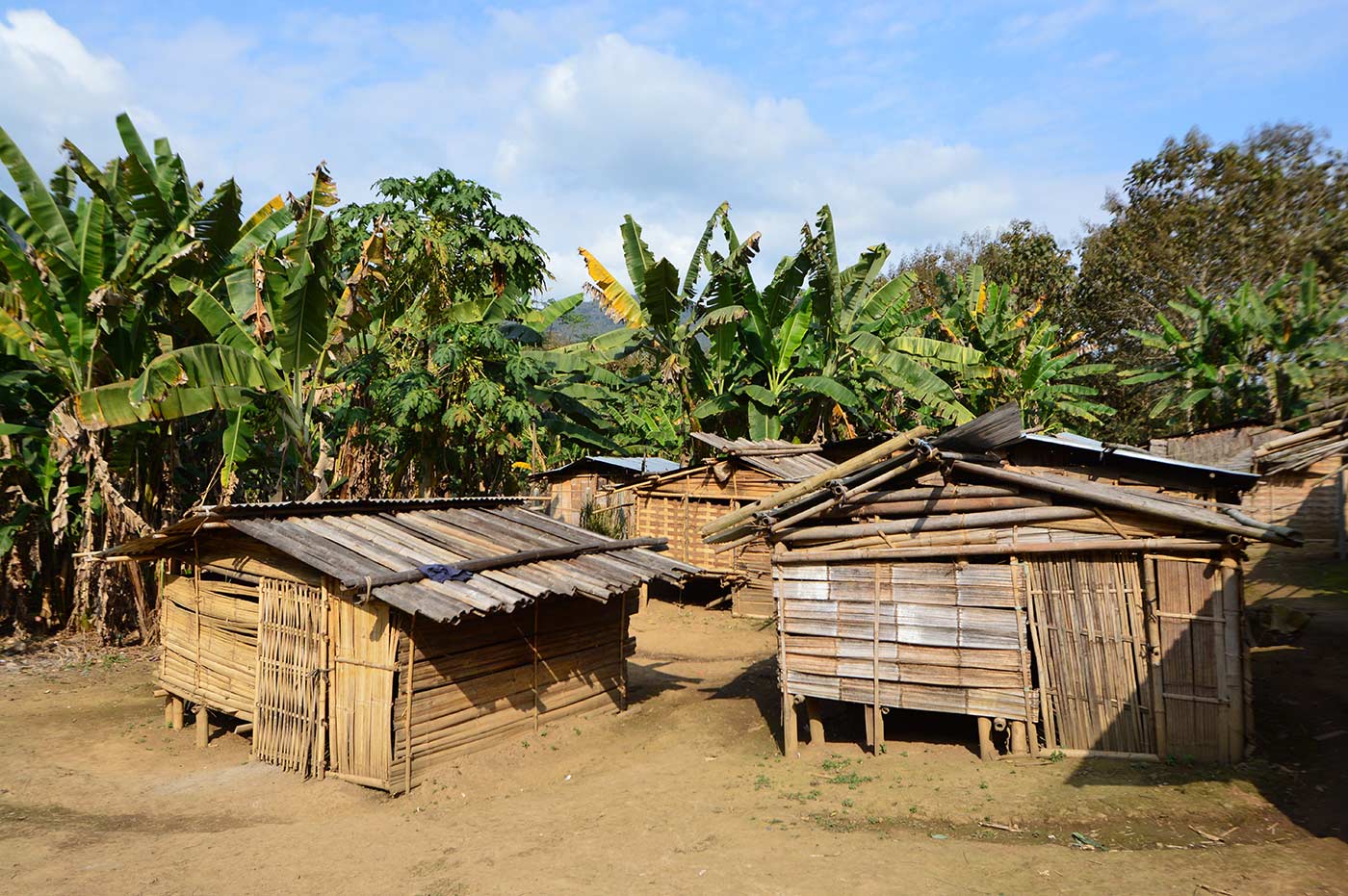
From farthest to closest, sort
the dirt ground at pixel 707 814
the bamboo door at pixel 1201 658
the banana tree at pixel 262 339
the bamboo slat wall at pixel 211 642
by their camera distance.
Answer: the banana tree at pixel 262 339, the bamboo slat wall at pixel 211 642, the bamboo door at pixel 1201 658, the dirt ground at pixel 707 814

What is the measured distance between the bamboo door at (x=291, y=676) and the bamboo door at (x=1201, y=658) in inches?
327

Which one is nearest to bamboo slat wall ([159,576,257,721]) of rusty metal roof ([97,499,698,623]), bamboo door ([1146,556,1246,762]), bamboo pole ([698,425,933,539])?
rusty metal roof ([97,499,698,623])

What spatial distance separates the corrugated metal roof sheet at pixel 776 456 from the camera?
53.9 feet

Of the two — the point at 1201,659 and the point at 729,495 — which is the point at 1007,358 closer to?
the point at 729,495

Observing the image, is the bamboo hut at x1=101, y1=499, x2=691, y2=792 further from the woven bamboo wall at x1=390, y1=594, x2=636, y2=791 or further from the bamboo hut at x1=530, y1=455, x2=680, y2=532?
the bamboo hut at x1=530, y1=455, x2=680, y2=532

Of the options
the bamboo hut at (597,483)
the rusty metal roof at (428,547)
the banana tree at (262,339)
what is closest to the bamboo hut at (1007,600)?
the rusty metal roof at (428,547)

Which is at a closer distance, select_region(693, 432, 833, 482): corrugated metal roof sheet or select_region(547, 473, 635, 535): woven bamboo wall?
select_region(693, 432, 833, 482): corrugated metal roof sheet

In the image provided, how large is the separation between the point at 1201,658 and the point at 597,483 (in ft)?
51.6

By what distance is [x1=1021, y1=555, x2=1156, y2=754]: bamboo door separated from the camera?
801 cm

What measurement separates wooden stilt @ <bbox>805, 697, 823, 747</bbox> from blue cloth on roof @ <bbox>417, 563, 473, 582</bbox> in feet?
13.1

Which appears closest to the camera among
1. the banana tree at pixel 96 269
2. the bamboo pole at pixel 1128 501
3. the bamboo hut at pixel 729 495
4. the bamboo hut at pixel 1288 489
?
the bamboo pole at pixel 1128 501

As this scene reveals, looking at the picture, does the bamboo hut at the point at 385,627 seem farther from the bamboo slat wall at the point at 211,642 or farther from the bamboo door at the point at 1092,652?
the bamboo door at the point at 1092,652

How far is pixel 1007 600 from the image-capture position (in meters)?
8.48

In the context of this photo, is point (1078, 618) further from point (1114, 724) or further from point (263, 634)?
point (263, 634)
